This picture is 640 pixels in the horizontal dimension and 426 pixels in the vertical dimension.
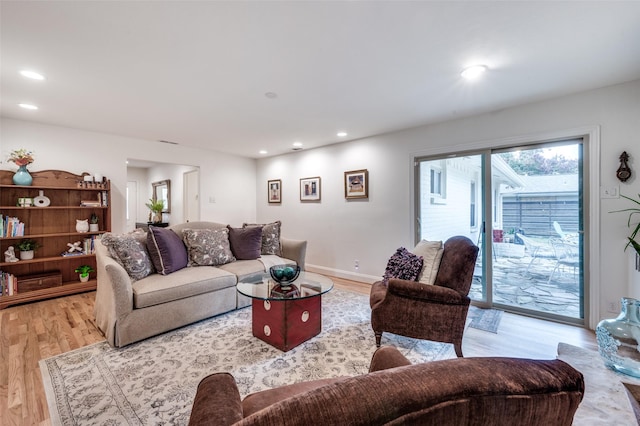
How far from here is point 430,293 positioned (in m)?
2.12

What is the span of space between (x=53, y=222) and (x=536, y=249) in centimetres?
623

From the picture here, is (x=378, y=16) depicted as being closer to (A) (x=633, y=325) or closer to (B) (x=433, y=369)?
(B) (x=433, y=369)

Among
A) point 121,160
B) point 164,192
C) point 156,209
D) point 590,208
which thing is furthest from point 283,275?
point 164,192

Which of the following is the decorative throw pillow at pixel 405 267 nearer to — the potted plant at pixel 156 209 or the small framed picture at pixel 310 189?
the small framed picture at pixel 310 189

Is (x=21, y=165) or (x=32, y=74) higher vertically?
(x=32, y=74)

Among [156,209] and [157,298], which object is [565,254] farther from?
[156,209]

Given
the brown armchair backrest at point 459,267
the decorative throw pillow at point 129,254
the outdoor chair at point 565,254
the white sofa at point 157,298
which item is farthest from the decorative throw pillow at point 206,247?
the outdoor chair at point 565,254

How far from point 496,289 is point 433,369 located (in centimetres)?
345

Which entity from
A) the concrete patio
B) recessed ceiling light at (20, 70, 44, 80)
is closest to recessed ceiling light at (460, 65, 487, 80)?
the concrete patio

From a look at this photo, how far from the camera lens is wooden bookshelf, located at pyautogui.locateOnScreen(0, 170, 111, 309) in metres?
3.47

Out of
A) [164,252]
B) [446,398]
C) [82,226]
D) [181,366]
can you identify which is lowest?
[181,366]

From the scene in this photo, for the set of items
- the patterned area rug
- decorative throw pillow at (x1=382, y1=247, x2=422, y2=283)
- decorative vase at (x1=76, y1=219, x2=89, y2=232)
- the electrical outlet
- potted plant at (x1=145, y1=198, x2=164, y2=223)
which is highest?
potted plant at (x1=145, y1=198, x2=164, y2=223)

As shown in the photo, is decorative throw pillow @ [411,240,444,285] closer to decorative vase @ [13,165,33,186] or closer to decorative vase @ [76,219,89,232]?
decorative vase @ [76,219,89,232]

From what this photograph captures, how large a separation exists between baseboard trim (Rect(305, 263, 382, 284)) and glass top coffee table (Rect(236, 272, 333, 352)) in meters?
1.74
